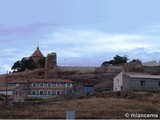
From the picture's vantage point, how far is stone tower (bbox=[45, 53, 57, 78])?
75438mm

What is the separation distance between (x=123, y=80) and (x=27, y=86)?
59.5 ft

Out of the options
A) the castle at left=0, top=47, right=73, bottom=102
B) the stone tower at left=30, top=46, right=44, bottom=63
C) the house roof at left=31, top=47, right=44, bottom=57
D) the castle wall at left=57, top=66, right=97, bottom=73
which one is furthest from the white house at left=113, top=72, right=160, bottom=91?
the house roof at left=31, top=47, right=44, bottom=57

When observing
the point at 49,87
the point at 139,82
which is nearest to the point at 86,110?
the point at 139,82

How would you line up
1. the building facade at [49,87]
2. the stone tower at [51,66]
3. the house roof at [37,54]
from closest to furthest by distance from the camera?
1. the building facade at [49,87]
2. the stone tower at [51,66]
3. the house roof at [37,54]

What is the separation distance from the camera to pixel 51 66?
250 feet

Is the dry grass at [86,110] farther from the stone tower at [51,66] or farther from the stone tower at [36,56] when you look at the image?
the stone tower at [36,56]

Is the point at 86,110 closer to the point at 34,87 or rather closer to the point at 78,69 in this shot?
the point at 34,87

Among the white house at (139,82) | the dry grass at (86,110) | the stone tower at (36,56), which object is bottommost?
the dry grass at (86,110)

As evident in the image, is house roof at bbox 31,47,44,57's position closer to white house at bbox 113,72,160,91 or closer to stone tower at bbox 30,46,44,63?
stone tower at bbox 30,46,44,63

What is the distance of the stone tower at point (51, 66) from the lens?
75438 mm

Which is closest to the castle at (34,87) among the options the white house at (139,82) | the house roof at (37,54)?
the white house at (139,82)

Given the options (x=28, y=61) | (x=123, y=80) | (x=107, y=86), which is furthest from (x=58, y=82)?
(x=28, y=61)

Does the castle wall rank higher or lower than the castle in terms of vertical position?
higher

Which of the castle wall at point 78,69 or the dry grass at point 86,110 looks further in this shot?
the castle wall at point 78,69
